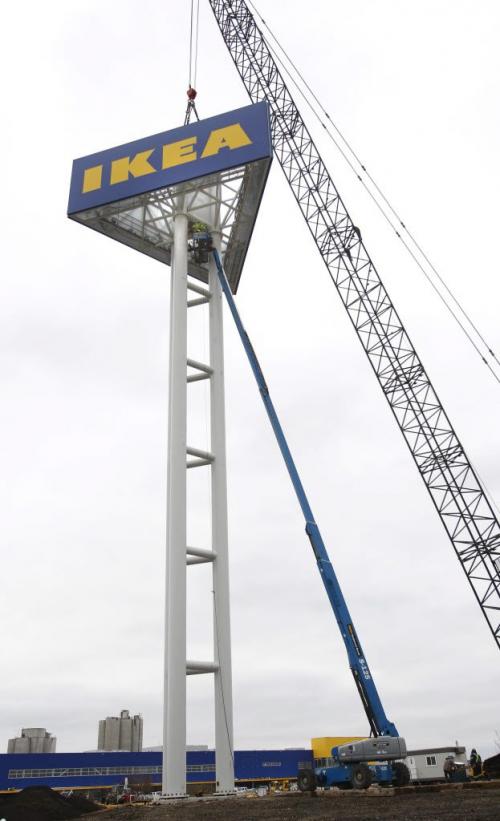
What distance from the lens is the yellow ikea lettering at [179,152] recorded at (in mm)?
29828

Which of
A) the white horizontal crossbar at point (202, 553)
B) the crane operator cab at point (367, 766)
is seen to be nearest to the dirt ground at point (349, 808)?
the crane operator cab at point (367, 766)

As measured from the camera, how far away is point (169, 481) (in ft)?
84.7

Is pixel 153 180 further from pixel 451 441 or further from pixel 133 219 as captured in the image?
pixel 451 441

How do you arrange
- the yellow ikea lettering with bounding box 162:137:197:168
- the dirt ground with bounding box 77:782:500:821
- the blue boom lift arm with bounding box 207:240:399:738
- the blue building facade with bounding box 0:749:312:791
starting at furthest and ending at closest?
1. the blue building facade with bounding box 0:749:312:791
2. the yellow ikea lettering with bounding box 162:137:197:168
3. the blue boom lift arm with bounding box 207:240:399:738
4. the dirt ground with bounding box 77:782:500:821

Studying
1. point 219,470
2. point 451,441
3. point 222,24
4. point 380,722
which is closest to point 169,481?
point 219,470

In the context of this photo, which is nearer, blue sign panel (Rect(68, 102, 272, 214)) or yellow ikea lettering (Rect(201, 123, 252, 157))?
blue sign panel (Rect(68, 102, 272, 214))

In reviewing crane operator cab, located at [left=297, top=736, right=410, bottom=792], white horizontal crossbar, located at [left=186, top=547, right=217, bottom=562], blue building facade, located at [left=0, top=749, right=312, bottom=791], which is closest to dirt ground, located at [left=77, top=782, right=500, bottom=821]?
crane operator cab, located at [left=297, top=736, right=410, bottom=792]

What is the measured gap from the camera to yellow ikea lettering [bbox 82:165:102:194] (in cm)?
3098

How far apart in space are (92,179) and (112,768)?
51876mm

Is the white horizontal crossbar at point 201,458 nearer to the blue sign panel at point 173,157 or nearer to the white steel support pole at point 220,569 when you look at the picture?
the white steel support pole at point 220,569

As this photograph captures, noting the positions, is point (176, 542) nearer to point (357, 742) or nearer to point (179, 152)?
point (357, 742)

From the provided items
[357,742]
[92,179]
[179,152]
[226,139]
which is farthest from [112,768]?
[226,139]

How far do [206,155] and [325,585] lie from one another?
19.1 metres

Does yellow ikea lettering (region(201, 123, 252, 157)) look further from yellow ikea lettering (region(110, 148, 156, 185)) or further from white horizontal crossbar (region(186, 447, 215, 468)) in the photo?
white horizontal crossbar (region(186, 447, 215, 468))
